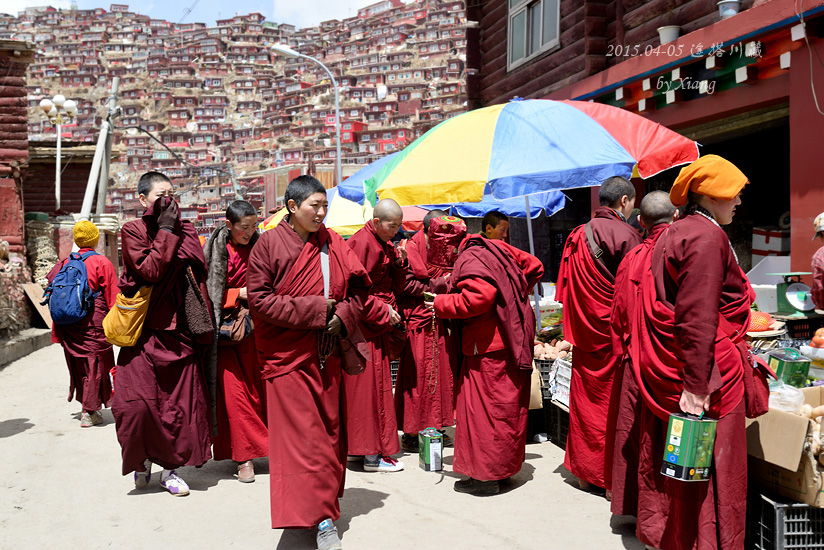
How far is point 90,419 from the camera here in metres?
7.08

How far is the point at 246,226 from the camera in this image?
5.27 metres

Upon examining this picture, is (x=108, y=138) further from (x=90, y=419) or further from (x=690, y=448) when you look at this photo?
(x=690, y=448)

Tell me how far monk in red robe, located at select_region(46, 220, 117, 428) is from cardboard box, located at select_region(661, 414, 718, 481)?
17.6 feet

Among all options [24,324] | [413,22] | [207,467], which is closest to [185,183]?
[413,22]

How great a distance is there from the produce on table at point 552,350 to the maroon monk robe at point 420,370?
764 mm

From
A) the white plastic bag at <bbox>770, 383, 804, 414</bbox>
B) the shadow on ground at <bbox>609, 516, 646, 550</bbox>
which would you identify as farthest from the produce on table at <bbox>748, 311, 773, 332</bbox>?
the shadow on ground at <bbox>609, 516, 646, 550</bbox>

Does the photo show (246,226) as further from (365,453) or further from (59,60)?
(59,60)

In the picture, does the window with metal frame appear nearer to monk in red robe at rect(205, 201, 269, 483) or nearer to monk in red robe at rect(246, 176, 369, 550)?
monk in red robe at rect(205, 201, 269, 483)

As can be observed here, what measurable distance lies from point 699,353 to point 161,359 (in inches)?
128

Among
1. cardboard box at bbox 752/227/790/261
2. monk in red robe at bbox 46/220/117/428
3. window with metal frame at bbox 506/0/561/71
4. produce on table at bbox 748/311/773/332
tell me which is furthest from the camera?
window with metal frame at bbox 506/0/561/71

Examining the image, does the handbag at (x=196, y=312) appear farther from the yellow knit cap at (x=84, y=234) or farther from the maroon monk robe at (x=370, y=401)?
the yellow knit cap at (x=84, y=234)

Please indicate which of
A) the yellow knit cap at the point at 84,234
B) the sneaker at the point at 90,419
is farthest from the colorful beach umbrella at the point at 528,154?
the sneaker at the point at 90,419

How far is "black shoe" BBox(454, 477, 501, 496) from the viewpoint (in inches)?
189

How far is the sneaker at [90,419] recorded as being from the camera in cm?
704
